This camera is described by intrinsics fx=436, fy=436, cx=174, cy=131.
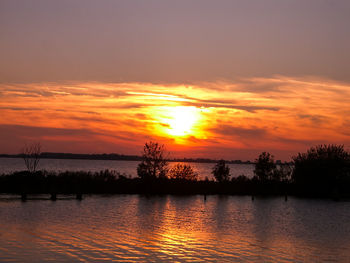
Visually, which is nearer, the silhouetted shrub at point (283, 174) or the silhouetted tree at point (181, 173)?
the silhouetted tree at point (181, 173)

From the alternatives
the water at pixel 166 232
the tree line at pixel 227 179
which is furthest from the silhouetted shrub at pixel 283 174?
the water at pixel 166 232

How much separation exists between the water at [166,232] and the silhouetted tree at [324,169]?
20.2 metres

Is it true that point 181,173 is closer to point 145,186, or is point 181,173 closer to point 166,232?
point 145,186

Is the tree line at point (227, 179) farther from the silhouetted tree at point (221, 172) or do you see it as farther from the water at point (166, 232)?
the water at point (166, 232)

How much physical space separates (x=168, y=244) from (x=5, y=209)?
22121 mm

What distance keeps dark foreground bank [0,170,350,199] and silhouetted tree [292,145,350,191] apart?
27.4 inches

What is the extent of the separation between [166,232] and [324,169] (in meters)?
49.4

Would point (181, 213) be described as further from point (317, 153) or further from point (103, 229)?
point (317, 153)

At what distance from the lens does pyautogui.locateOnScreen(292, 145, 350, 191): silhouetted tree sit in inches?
2906

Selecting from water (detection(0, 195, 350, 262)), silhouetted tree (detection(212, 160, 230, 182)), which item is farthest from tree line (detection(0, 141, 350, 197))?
water (detection(0, 195, 350, 262))

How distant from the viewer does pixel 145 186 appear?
71.5m

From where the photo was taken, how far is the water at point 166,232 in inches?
944

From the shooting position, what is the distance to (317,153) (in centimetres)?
7856

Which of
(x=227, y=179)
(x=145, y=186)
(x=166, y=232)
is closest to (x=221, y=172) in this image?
(x=227, y=179)
